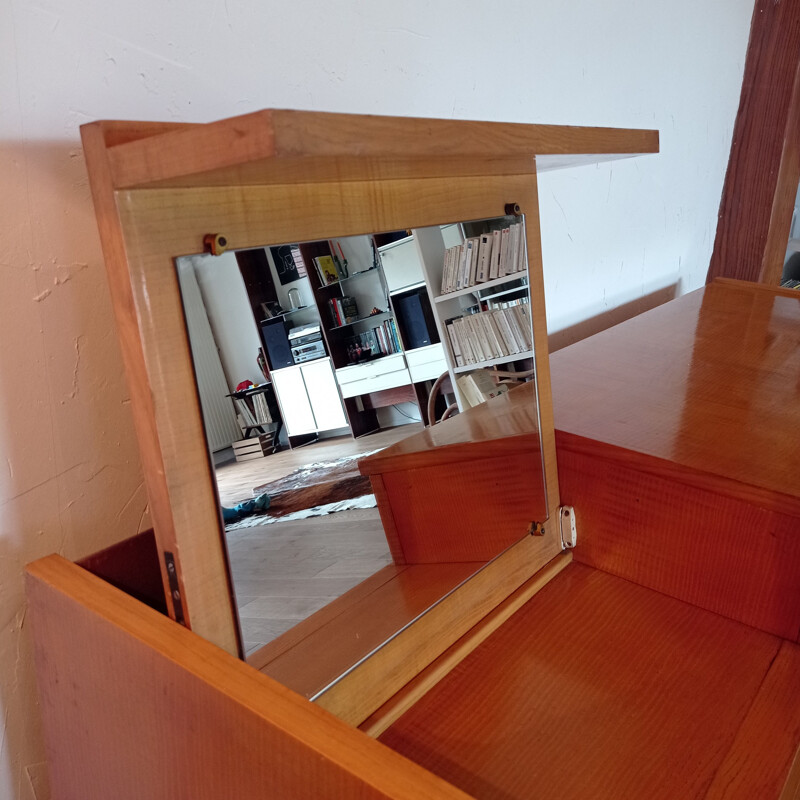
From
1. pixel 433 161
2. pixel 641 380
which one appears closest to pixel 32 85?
pixel 433 161

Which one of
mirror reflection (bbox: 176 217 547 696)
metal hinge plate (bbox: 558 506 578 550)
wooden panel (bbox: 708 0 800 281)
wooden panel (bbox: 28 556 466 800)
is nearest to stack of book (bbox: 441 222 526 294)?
mirror reflection (bbox: 176 217 547 696)

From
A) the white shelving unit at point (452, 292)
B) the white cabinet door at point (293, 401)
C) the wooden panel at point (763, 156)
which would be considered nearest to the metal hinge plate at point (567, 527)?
the white shelving unit at point (452, 292)

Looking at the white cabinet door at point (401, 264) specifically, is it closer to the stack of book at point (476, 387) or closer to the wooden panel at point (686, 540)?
the stack of book at point (476, 387)

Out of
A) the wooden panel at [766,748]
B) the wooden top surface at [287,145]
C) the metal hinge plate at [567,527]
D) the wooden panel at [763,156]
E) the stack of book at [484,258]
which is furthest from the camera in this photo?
the wooden panel at [763,156]

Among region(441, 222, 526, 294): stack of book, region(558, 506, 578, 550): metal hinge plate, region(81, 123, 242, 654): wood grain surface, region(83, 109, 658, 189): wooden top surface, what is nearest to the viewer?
region(83, 109, 658, 189): wooden top surface

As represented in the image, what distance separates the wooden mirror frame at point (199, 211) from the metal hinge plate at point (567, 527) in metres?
0.50

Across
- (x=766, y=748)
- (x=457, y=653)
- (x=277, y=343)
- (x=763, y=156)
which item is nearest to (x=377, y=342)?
(x=277, y=343)

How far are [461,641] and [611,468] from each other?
0.99 feet

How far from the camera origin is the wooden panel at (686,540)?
0.84 metres

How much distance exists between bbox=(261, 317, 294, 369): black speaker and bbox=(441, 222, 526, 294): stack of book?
0.71 ft

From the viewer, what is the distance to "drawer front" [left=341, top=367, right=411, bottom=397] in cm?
81

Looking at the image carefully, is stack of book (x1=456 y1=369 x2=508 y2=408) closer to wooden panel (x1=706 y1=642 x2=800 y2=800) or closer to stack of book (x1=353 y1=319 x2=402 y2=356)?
stack of book (x1=353 y1=319 x2=402 y2=356)

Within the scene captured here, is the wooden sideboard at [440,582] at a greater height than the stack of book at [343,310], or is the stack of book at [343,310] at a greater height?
the stack of book at [343,310]

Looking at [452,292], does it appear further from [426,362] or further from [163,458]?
[163,458]
